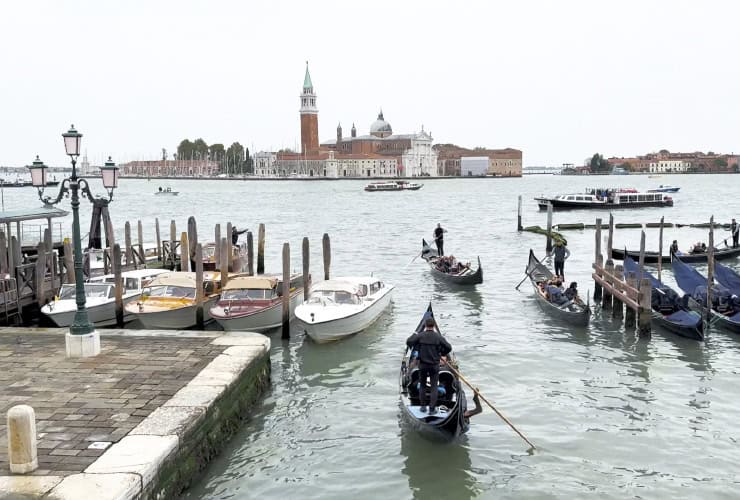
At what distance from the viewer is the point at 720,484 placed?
835 cm

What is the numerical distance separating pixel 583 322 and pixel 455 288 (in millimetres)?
5958

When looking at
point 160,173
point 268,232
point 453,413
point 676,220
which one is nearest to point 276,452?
point 453,413

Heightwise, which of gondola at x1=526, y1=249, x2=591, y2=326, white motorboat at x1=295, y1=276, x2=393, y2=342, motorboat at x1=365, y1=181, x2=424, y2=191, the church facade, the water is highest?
the church facade

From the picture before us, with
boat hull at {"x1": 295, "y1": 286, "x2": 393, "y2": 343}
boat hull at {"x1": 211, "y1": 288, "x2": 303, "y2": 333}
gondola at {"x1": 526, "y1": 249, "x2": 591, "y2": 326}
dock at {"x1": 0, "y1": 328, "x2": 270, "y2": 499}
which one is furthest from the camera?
gondola at {"x1": 526, "y1": 249, "x2": 591, "y2": 326}

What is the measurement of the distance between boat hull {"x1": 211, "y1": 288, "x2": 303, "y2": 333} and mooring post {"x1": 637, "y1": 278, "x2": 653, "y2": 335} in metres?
7.01

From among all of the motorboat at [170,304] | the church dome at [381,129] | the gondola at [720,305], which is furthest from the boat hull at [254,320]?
the church dome at [381,129]

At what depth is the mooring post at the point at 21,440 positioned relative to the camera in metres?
6.27

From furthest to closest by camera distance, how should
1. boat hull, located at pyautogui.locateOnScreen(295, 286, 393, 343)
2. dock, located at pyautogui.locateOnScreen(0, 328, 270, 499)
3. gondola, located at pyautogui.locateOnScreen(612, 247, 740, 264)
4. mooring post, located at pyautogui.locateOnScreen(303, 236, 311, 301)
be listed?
gondola, located at pyautogui.locateOnScreen(612, 247, 740, 264) < mooring post, located at pyautogui.locateOnScreen(303, 236, 311, 301) < boat hull, located at pyautogui.locateOnScreen(295, 286, 393, 343) < dock, located at pyautogui.locateOnScreen(0, 328, 270, 499)

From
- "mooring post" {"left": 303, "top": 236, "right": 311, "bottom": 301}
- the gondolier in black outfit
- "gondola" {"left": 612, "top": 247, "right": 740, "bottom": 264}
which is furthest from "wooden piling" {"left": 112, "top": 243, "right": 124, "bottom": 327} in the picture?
"gondola" {"left": 612, "top": 247, "right": 740, "bottom": 264}

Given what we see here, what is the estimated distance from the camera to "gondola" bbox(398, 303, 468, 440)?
8823mm

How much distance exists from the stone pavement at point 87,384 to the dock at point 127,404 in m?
0.01

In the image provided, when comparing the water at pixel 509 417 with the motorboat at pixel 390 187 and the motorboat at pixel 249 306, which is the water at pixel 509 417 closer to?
the motorboat at pixel 249 306

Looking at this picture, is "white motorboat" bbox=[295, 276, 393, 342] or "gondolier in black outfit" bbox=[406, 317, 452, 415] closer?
"gondolier in black outfit" bbox=[406, 317, 452, 415]

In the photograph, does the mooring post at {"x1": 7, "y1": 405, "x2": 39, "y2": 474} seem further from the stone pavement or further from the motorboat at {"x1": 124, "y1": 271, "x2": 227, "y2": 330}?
the motorboat at {"x1": 124, "y1": 271, "x2": 227, "y2": 330}
